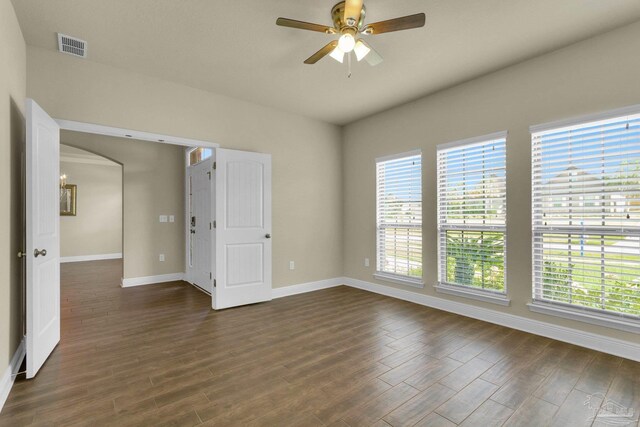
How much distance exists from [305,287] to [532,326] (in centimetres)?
306

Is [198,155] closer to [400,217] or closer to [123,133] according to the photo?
[123,133]

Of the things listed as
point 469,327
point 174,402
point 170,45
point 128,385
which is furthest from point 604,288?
point 170,45

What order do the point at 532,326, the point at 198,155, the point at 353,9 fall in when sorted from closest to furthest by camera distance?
the point at 353,9 < the point at 532,326 < the point at 198,155

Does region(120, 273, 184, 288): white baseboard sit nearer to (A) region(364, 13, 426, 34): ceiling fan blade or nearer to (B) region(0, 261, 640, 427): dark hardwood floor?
(B) region(0, 261, 640, 427): dark hardwood floor

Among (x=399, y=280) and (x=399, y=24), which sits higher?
(x=399, y=24)

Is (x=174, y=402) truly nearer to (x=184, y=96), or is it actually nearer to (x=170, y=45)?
(x=170, y=45)

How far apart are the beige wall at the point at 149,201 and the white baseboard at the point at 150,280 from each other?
6 cm

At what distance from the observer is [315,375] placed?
2.42m

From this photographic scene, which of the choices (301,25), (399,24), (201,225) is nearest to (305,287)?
(201,225)

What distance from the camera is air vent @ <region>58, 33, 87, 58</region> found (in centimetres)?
284

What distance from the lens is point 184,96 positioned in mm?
3871

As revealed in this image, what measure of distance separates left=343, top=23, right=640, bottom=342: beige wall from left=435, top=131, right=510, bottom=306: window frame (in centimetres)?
6

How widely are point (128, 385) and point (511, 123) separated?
4338 mm

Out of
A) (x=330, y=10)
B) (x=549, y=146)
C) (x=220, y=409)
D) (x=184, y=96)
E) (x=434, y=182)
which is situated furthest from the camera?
(x=434, y=182)
